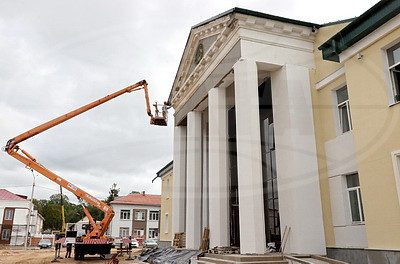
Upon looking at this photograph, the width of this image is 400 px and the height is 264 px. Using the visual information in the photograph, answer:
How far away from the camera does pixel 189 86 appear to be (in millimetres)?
17906

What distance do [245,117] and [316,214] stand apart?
382 centimetres

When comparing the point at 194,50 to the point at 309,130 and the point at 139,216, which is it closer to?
the point at 309,130

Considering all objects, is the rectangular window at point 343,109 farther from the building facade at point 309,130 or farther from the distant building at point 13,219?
the distant building at point 13,219

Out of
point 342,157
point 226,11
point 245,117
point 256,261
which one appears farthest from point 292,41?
point 256,261

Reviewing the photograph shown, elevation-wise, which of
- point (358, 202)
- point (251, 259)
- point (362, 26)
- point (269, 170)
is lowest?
point (251, 259)

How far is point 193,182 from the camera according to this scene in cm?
1667

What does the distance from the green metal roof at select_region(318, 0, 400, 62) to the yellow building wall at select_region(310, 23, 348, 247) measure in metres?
1.01

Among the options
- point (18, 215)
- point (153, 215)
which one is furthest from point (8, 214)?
point (153, 215)

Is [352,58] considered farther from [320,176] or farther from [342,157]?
[320,176]

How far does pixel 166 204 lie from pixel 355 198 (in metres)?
18.2

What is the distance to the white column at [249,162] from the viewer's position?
34.8 feet

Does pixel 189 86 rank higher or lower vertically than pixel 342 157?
higher

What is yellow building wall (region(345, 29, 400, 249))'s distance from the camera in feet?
26.9

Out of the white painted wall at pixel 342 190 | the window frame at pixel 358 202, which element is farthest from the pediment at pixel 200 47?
the window frame at pixel 358 202
